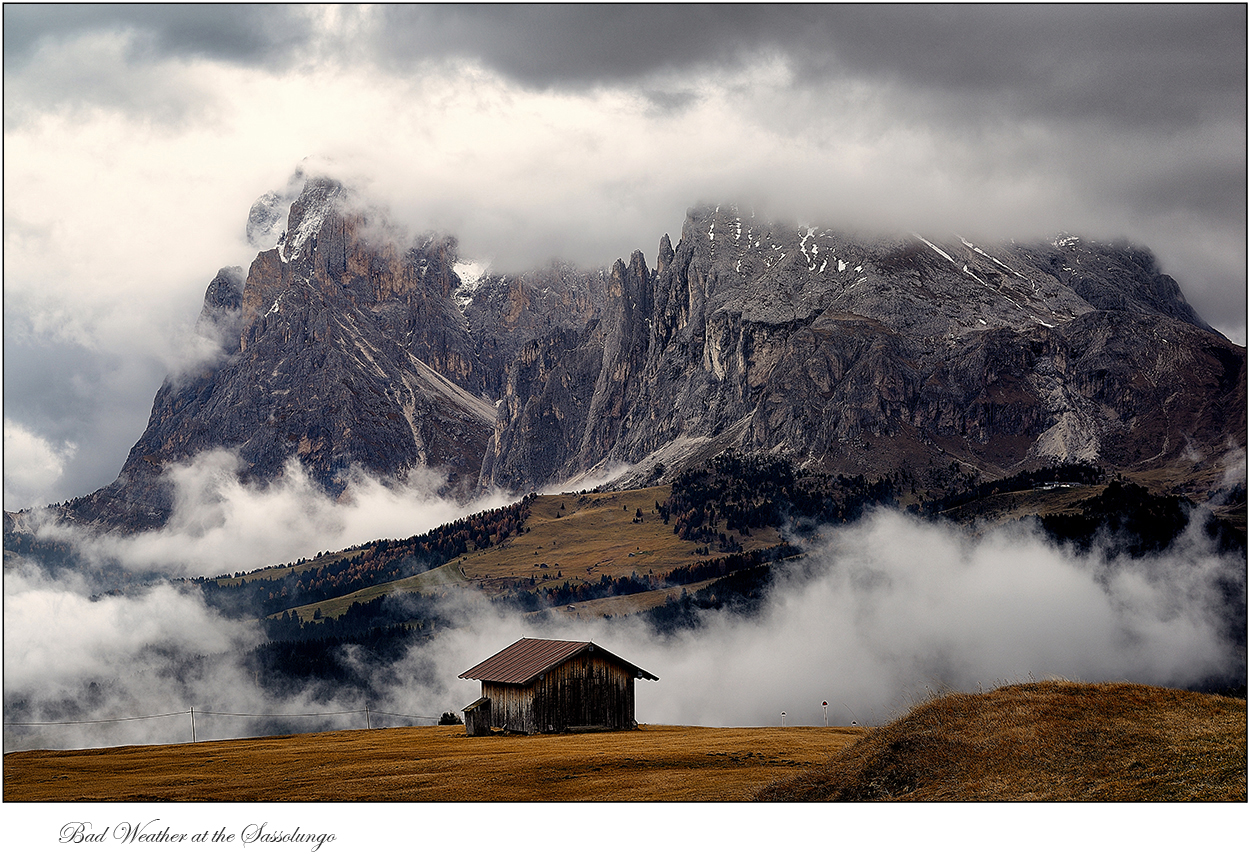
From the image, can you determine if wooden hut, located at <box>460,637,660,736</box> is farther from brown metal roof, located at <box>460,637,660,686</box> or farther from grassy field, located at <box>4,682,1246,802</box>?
grassy field, located at <box>4,682,1246,802</box>

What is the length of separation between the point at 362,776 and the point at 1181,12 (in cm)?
5516

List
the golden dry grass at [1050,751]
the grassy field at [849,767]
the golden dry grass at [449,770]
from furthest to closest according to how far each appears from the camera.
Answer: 1. the golden dry grass at [449,770]
2. the grassy field at [849,767]
3. the golden dry grass at [1050,751]

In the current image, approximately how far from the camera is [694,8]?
55.0 metres

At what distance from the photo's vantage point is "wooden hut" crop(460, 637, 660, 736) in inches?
3081

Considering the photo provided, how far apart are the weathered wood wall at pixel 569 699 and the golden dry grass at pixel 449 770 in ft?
25.3

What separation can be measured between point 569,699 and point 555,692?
4.28 ft

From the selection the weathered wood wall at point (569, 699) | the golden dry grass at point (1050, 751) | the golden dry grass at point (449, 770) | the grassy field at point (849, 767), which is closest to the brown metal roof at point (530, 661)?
the weathered wood wall at point (569, 699)

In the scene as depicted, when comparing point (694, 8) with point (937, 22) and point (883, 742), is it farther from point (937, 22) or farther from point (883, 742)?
point (883, 742)

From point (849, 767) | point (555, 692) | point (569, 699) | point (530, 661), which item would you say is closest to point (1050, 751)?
point (849, 767)

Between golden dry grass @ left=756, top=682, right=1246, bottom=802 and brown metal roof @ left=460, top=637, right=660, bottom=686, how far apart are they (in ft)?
138

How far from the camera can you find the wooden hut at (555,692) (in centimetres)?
7825

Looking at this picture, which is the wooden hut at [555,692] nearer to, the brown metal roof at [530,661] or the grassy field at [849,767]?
the brown metal roof at [530,661]

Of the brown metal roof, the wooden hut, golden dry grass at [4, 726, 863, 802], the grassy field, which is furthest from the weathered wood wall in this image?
the grassy field
